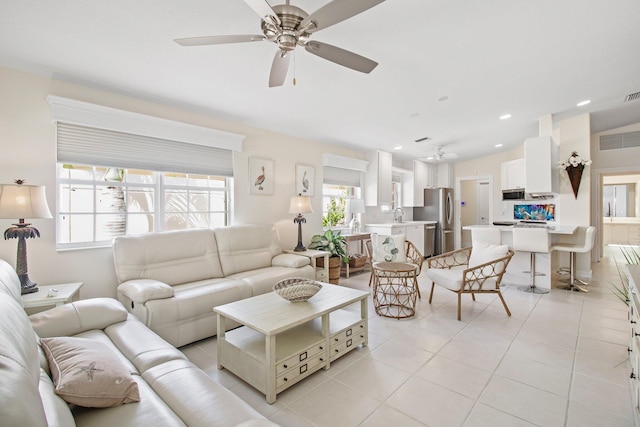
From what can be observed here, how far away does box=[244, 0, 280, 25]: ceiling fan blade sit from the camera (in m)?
1.39

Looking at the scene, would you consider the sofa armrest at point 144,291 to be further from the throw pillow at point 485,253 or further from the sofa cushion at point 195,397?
the throw pillow at point 485,253

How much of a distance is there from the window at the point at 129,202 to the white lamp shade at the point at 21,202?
55cm

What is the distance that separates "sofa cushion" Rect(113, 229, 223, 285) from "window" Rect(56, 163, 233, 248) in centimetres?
39

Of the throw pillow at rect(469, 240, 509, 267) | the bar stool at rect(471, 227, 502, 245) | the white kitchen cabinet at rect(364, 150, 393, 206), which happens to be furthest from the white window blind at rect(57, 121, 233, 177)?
the bar stool at rect(471, 227, 502, 245)

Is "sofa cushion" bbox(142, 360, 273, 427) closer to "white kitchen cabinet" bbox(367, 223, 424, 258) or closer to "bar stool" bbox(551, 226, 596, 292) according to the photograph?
"white kitchen cabinet" bbox(367, 223, 424, 258)

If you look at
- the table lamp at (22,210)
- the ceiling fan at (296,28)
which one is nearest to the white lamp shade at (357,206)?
the ceiling fan at (296,28)

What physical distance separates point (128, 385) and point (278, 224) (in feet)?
11.1

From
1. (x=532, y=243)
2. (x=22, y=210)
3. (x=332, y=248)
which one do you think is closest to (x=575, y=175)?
(x=532, y=243)

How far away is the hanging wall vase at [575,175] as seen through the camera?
15.4 ft

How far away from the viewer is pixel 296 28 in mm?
1676

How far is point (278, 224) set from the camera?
4551 mm

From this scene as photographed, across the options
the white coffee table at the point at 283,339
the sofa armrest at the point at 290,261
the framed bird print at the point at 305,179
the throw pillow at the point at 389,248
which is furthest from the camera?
the framed bird print at the point at 305,179

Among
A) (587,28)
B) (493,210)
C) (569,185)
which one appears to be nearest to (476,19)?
(587,28)

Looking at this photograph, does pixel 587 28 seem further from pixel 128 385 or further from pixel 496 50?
pixel 128 385
